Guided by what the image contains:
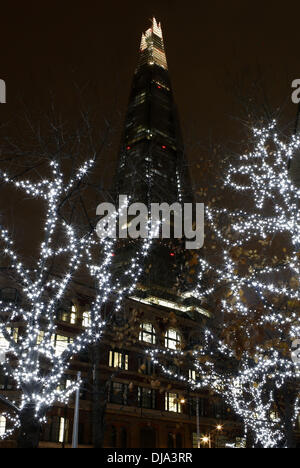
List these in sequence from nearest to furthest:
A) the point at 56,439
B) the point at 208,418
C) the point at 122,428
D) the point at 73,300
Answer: the point at 56,439
the point at 73,300
the point at 122,428
the point at 208,418

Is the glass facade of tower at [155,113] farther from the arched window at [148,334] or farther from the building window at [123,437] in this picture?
the building window at [123,437]

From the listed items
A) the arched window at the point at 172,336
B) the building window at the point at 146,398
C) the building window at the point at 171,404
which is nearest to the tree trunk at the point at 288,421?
the building window at the point at 146,398

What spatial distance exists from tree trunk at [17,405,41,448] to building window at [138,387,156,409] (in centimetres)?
2606

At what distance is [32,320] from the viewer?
1166 centimetres

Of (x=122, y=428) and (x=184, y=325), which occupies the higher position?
(x=184, y=325)

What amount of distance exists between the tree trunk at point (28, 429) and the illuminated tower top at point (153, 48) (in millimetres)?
115580

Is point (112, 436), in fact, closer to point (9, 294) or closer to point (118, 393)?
point (118, 393)

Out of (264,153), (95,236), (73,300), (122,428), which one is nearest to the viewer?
(264,153)

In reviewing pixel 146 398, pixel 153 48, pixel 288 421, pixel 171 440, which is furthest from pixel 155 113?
pixel 288 421

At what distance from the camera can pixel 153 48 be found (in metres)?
120

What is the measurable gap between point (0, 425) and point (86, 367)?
25.1 ft
